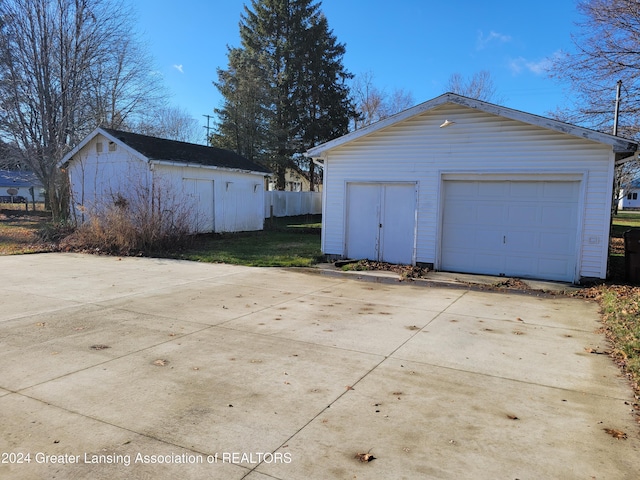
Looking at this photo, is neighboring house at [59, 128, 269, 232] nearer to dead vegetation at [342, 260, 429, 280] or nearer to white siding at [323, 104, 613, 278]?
white siding at [323, 104, 613, 278]

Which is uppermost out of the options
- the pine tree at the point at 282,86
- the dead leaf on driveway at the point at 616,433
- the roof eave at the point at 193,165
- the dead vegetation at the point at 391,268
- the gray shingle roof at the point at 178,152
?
the pine tree at the point at 282,86

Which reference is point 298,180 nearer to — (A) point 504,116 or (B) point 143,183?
(B) point 143,183

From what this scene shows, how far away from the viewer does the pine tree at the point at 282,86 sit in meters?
31.5

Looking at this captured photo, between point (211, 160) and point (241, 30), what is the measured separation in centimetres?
1979

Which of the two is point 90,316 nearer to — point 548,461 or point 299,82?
point 548,461

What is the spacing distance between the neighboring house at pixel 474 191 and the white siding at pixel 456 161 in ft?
0.07

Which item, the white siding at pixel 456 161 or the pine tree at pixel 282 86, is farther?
the pine tree at pixel 282 86

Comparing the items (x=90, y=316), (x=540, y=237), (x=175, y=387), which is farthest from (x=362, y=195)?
(x=175, y=387)

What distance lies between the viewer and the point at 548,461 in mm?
2883

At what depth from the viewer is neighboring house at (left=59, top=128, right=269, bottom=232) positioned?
52.5ft

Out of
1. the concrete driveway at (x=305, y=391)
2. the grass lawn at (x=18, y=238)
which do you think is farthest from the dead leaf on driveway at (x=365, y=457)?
the grass lawn at (x=18, y=238)

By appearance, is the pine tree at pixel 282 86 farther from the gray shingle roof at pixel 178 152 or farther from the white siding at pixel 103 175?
the white siding at pixel 103 175

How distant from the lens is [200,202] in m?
17.8

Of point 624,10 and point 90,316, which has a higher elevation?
point 624,10
